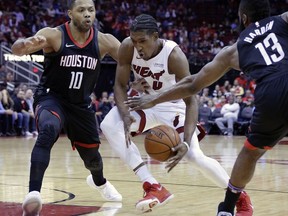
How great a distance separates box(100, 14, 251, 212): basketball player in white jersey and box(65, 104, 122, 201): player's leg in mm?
193

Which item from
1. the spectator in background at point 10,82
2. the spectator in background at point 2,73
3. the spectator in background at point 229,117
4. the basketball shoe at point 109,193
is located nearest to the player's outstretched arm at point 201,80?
the basketball shoe at point 109,193

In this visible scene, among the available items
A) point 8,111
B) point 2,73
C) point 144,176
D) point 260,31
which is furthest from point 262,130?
point 2,73

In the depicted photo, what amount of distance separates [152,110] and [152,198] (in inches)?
38.2

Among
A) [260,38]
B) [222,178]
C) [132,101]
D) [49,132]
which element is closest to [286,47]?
[260,38]

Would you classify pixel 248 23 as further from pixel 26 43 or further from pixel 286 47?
pixel 26 43

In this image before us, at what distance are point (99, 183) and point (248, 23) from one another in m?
2.37

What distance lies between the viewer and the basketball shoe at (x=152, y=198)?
17.1 feet

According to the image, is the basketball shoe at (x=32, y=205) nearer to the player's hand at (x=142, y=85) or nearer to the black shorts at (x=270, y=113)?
the player's hand at (x=142, y=85)

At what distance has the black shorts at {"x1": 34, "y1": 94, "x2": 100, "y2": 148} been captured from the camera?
559 cm

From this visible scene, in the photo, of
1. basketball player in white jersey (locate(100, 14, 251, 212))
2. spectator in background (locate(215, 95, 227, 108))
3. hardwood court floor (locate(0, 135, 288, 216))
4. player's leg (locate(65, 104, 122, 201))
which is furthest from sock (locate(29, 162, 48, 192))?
spectator in background (locate(215, 95, 227, 108))

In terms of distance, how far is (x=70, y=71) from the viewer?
18.8 ft

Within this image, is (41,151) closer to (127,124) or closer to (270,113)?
(127,124)

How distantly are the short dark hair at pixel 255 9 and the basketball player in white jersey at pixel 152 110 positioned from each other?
1.16 metres

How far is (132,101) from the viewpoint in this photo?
4.70 meters
